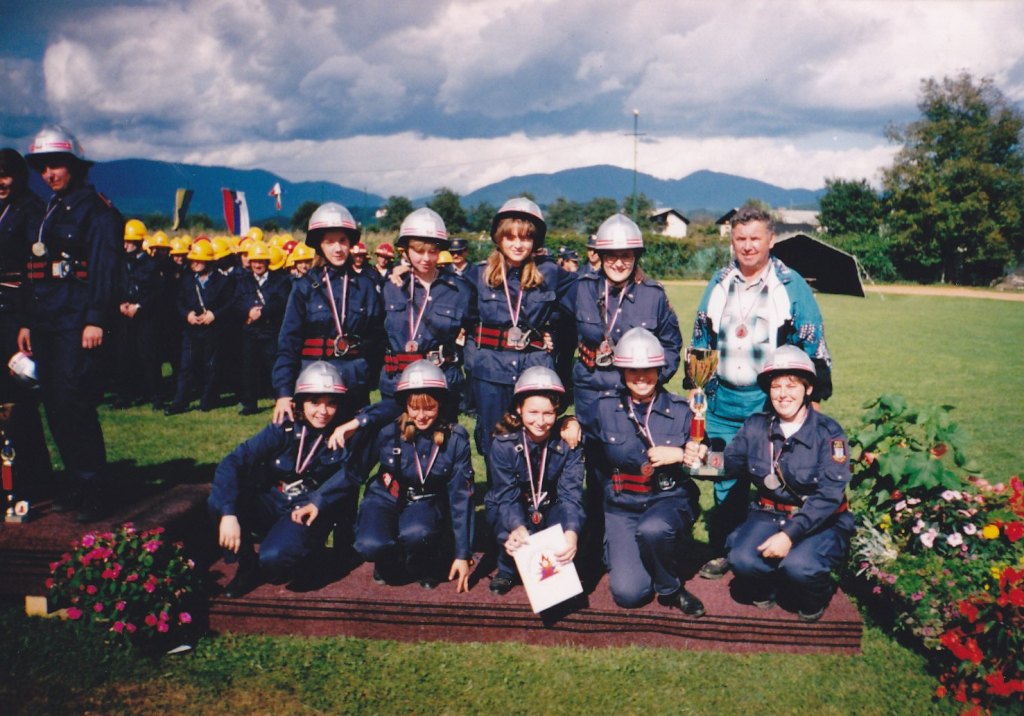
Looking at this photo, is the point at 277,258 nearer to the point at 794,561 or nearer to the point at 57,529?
the point at 57,529

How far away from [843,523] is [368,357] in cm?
374

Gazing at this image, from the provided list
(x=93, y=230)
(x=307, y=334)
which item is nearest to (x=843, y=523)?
(x=307, y=334)

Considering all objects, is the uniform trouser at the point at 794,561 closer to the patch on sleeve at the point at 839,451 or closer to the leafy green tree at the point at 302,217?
the patch on sleeve at the point at 839,451

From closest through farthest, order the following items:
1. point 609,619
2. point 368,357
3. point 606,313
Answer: point 609,619 → point 606,313 → point 368,357

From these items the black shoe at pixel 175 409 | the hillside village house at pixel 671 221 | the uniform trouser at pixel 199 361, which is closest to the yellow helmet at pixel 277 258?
the uniform trouser at pixel 199 361

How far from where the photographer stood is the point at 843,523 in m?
4.34

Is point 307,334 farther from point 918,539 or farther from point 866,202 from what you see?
point 866,202

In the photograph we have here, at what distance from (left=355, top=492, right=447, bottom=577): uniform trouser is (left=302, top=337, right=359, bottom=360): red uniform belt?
1213 mm

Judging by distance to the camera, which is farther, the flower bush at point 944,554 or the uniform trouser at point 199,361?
the uniform trouser at point 199,361

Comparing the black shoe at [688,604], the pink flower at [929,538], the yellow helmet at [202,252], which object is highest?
the yellow helmet at [202,252]

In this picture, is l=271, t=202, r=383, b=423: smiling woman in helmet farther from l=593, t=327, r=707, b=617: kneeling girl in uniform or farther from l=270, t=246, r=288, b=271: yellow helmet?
l=270, t=246, r=288, b=271: yellow helmet

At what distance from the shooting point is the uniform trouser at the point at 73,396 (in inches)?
192

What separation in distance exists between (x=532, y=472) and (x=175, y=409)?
25.2ft

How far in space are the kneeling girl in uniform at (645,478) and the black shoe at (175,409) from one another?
7.85 meters
